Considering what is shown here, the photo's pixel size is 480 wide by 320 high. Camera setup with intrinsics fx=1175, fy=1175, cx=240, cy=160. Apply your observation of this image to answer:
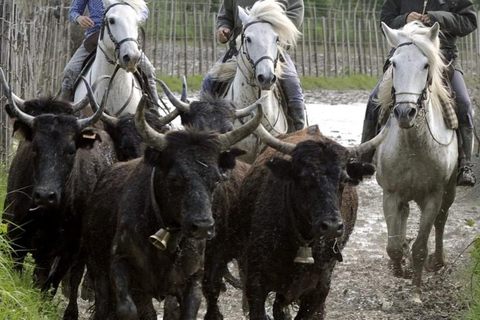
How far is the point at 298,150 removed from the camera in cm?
795

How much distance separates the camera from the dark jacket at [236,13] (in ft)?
40.0

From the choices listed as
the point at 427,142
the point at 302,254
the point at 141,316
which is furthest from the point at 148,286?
the point at 427,142

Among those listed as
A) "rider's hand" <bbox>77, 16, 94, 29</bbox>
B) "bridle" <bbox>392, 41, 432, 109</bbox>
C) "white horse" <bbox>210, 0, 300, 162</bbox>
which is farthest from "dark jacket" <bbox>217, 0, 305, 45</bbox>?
"bridle" <bbox>392, 41, 432, 109</bbox>

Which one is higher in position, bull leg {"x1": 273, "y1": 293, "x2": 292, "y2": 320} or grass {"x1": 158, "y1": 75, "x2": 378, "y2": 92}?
bull leg {"x1": 273, "y1": 293, "x2": 292, "y2": 320}

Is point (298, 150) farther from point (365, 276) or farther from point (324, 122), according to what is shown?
point (324, 122)

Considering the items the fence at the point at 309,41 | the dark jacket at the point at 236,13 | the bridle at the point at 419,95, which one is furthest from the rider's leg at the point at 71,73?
the fence at the point at 309,41

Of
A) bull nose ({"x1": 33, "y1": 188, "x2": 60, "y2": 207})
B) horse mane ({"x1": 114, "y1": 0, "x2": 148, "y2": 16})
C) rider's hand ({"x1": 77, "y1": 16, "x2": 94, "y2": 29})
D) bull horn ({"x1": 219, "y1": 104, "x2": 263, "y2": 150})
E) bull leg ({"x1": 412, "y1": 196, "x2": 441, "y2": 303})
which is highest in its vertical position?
horse mane ({"x1": 114, "y1": 0, "x2": 148, "y2": 16})

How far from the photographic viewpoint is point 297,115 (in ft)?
37.0

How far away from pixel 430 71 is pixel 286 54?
178 cm

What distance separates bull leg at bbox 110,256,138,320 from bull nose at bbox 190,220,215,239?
0.77m

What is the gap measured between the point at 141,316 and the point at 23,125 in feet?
5.43

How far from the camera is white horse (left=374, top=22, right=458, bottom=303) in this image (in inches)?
407

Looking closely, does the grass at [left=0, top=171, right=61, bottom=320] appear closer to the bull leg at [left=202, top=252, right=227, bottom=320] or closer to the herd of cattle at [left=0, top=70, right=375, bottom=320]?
the herd of cattle at [left=0, top=70, right=375, bottom=320]

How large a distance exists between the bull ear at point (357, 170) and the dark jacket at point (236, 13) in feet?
14.2
